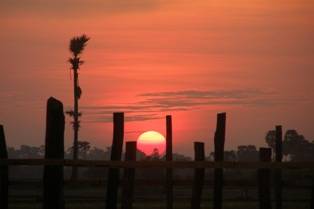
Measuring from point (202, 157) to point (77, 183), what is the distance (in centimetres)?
302

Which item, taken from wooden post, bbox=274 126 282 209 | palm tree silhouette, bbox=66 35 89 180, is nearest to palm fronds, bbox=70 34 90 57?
palm tree silhouette, bbox=66 35 89 180

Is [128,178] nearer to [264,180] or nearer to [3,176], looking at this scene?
[3,176]

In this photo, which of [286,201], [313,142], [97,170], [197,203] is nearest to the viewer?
[197,203]

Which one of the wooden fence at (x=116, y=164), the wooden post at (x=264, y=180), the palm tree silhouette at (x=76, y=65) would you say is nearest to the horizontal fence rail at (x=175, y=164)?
the wooden fence at (x=116, y=164)

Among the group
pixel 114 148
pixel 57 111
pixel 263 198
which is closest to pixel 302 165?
pixel 263 198

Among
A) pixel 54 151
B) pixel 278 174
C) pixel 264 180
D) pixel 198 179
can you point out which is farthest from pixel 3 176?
pixel 278 174

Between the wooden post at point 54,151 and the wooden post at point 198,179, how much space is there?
106 inches

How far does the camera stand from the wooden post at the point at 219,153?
12742 mm

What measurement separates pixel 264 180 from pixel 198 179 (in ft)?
4.30

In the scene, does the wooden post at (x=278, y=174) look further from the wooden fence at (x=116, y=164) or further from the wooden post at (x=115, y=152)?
the wooden post at (x=115, y=152)

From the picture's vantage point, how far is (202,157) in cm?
1334

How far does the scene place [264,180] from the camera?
43.5ft

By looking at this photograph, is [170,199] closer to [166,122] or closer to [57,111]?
[166,122]

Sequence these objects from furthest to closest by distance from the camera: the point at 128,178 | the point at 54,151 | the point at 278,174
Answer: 1. the point at 278,174
2. the point at 128,178
3. the point at 54,151
